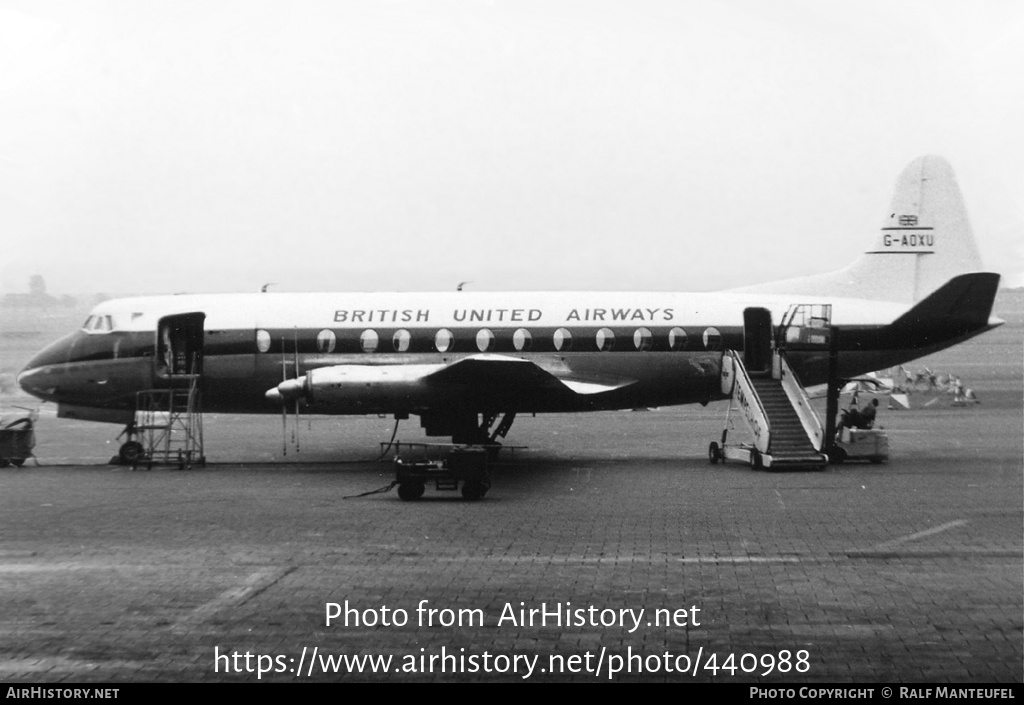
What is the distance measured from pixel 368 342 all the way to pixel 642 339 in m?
5.99

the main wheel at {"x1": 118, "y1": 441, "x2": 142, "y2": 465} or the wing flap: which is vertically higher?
the wing flap

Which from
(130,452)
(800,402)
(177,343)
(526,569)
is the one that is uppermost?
(177,343)

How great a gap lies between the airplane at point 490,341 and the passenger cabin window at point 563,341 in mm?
31

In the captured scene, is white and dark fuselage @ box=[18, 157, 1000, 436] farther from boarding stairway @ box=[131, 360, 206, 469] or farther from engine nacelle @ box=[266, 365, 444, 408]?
engine nacelle @ box=[266, 365, 444, 408]

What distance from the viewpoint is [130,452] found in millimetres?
25484

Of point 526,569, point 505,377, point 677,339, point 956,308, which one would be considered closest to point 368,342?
point 505,377

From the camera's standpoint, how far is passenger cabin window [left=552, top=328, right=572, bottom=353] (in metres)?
25.1

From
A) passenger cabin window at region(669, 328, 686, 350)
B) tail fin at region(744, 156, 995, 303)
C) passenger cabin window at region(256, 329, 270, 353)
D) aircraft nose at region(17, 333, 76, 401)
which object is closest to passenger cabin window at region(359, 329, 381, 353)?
passenger cabin window at region(256, 329, 270, 353)

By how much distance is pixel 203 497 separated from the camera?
20.4 m

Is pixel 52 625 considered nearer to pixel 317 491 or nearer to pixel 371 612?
pixel 371 612

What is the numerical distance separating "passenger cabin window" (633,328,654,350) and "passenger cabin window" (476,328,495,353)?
313 cm

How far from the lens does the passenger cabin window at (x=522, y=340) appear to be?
2516 centimetres

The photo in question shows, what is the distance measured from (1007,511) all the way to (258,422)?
28332mm

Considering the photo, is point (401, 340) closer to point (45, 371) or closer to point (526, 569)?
point (45, 371)
